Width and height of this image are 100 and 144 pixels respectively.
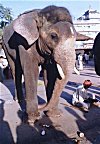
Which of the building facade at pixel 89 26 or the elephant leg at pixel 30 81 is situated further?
the building facade at pixel 89 26

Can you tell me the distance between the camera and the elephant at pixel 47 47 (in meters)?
3.78

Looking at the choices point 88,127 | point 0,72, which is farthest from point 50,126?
point 0,72

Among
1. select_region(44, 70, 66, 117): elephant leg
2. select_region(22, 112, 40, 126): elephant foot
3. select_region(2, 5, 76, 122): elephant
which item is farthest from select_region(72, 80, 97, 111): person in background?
select_region(22, 112, 40, 126): elephant foot

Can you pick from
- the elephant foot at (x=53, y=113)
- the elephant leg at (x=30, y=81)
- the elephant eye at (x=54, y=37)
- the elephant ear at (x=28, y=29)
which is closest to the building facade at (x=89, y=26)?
the elephant foot at (x=53, y=113)

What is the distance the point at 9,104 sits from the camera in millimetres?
5816

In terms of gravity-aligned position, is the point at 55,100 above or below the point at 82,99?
above

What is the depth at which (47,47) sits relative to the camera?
409 cm

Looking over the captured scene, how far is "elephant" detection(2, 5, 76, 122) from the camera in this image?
3.78 meters

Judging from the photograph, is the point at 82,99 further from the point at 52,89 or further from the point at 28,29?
the point at 28,29

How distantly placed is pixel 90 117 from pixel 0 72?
6433 millimetres

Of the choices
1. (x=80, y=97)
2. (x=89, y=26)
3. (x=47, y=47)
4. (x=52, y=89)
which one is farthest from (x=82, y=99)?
(x=89, y=26)

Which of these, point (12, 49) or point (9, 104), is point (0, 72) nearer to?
point (9, 104)

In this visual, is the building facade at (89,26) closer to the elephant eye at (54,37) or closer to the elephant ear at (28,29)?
the elephant ear at (28,29)

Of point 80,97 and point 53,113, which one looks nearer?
point 53,113
